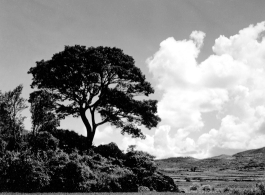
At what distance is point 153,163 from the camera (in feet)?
108

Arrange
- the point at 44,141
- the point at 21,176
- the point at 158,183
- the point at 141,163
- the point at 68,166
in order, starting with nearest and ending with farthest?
the point at 21,176 → the point at 68,166 → the point at 44,141 → the point at 158,183 → the point at 141,163

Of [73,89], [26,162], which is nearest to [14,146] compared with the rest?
[26,162]

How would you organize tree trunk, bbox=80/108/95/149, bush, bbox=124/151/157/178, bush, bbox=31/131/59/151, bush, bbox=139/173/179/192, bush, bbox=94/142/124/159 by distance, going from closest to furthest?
bush, bbox=31/131/59/151
bush, bbox=139/173/179/192
bush, bbox=124/151/157/178
bush, bbox=94/142/124/159
tree trunk, bbox=80/108/95/149

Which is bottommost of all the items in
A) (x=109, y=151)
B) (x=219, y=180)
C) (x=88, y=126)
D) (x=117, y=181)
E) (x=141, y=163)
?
(x=219, y=180)

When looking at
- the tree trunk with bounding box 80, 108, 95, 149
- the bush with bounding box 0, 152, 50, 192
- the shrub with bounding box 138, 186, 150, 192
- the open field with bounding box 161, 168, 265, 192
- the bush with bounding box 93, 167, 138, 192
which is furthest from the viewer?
the open field with bounding box 161, 168, 265, 192

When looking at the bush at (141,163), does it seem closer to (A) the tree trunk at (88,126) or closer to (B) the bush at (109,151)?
(B) the bush at (109,151)

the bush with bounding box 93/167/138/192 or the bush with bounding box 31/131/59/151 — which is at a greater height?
the bush with bounding box 31/131/59/151

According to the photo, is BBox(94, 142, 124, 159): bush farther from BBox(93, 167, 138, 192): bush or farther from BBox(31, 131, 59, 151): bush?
BBox(31, 131, 59, 151): bush

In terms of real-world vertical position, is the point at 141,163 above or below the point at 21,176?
above

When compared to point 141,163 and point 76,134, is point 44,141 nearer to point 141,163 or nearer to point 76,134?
point 76,134

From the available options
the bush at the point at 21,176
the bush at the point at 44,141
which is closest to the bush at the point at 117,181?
the bush at the point at 21,176

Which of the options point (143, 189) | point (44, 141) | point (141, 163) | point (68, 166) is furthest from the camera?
point (141, 163)

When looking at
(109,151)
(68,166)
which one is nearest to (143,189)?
(109,151)

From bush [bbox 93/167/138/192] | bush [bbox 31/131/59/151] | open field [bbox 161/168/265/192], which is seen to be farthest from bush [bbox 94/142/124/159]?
open field [bbox 161/168/265/192]
